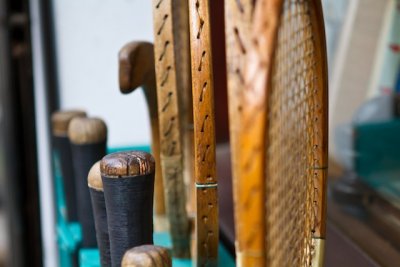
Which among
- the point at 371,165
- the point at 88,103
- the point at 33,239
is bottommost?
the point at 33,239

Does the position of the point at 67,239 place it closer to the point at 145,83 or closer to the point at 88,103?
the point at 145,83

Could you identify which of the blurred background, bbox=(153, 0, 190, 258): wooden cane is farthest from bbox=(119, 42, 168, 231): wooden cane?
the blurred background

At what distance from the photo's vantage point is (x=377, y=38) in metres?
1.05

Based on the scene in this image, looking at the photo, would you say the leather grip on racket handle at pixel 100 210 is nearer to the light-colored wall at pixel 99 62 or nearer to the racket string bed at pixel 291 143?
the racket string bed at pixel 291 143

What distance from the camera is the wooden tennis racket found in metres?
0.26

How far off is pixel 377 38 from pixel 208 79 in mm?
767

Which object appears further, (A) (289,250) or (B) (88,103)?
(B) (88,103)

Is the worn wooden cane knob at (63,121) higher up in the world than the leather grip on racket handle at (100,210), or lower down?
higher up

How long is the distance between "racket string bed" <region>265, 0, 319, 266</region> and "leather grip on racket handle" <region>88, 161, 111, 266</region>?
14cm

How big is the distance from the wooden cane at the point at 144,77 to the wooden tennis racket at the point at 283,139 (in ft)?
0.51

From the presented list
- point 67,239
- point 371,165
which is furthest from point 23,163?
point 371,165

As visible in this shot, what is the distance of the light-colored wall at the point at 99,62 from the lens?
85cm

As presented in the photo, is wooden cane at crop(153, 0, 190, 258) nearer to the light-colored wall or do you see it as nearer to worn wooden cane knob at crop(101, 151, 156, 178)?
worn wooden cane knob at crop(101, 151, 156, 178)

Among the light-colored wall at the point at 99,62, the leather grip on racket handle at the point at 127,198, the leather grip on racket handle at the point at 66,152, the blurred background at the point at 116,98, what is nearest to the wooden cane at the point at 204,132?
the leather grip on racket handle at the point at 127,198
